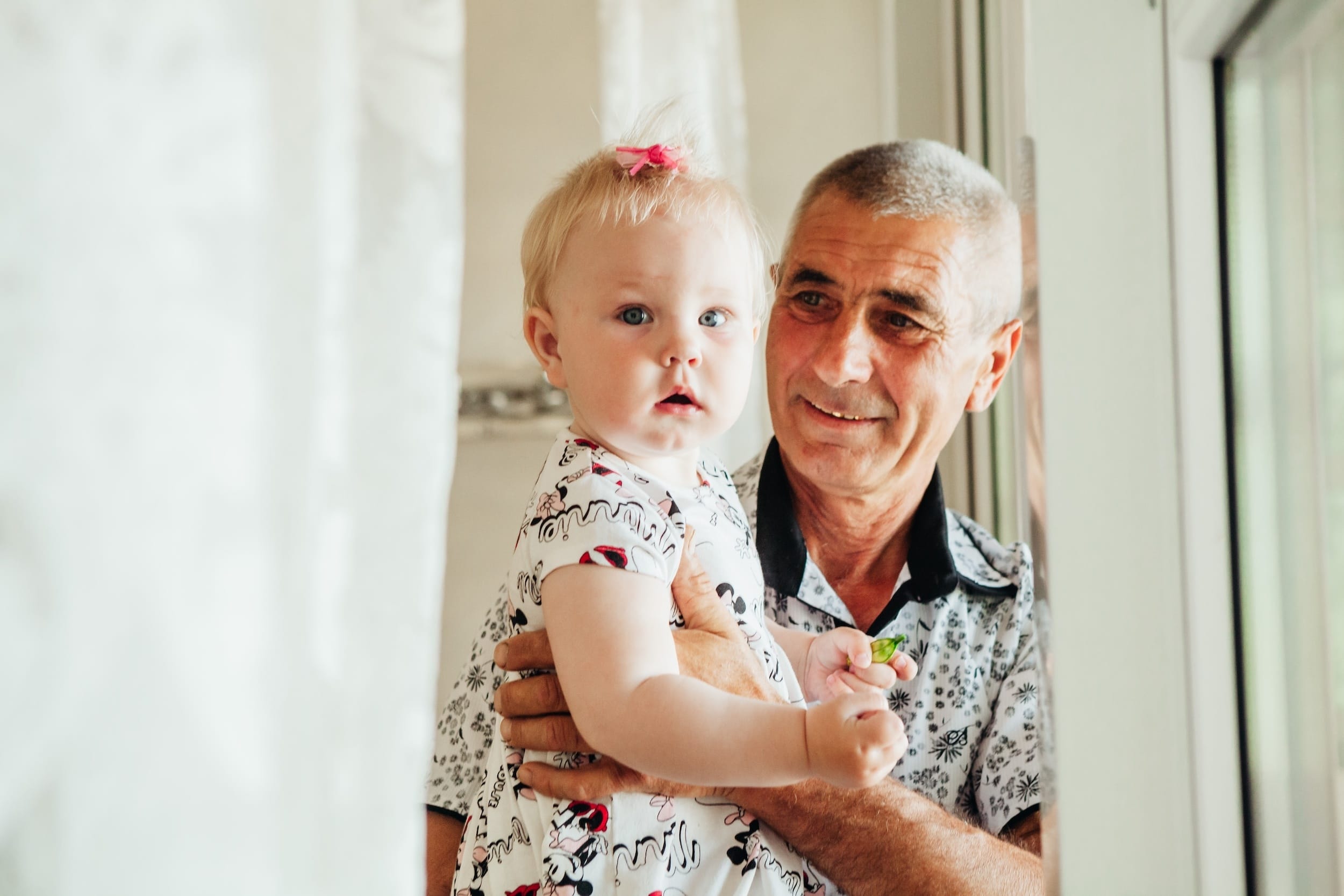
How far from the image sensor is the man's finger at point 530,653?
37.9 inches

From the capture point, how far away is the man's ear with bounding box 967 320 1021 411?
4.77ft

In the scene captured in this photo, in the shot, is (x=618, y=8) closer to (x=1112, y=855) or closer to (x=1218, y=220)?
(x=1218, y=220)

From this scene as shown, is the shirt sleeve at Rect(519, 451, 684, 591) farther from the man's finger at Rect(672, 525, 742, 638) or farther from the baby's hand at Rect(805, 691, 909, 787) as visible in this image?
the baby's hand at Rect(805, 691, 909, 787)

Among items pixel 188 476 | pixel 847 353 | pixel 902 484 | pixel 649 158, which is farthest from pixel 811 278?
pixel 188 476

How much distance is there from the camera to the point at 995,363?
1.48 metres

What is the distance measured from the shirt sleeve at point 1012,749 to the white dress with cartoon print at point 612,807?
0.94 feet

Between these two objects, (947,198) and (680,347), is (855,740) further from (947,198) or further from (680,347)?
(947,198)

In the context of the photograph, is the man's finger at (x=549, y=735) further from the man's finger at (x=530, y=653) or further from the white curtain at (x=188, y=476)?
the white curtain at (x=188, y=476)

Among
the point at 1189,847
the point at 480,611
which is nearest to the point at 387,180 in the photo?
the point at 1189,847

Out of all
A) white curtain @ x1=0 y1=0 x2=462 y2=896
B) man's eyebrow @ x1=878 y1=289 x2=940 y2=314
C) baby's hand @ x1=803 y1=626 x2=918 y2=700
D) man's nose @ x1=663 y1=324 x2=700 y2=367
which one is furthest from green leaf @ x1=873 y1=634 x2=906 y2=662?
white curtain @ x1=0 y1=0 x2=462 y2=896

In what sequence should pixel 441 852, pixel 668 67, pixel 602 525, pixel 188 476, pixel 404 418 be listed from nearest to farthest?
pixel 188 476 → pixel 404 418 → pixel 602 525 → pixel 441 852 → pixel 668 67

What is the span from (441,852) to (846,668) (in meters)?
0.53

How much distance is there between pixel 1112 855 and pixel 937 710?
296 mm

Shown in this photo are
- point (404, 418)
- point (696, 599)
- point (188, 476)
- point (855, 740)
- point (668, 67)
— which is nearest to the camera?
point (188, 476)
